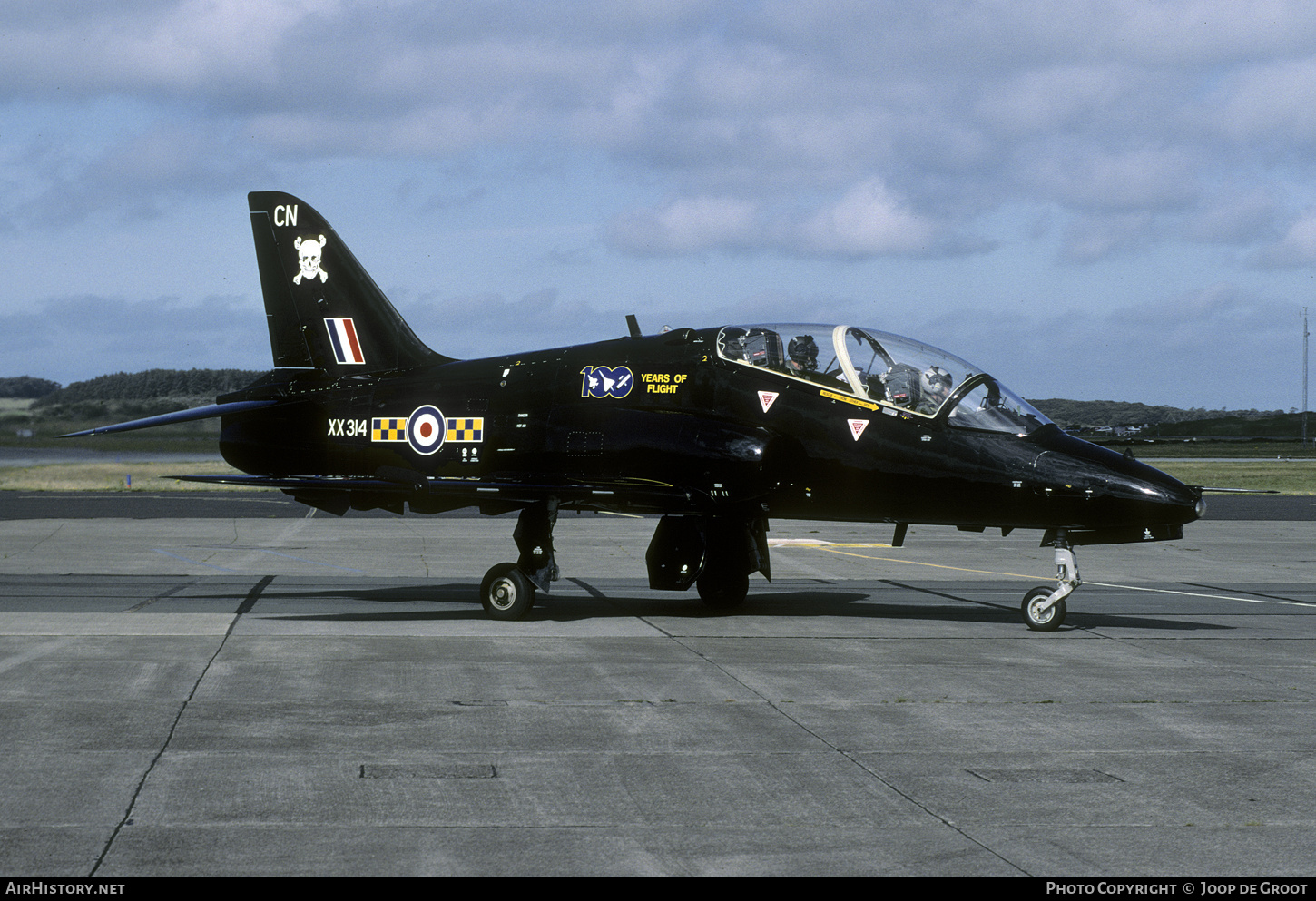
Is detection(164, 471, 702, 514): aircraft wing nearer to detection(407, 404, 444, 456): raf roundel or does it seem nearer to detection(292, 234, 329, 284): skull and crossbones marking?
detection(407, 404, 444, 456): raf roundel

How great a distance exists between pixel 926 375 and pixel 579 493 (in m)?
4.74

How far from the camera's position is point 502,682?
11.8 metres

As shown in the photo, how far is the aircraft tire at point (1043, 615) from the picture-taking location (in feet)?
51.3

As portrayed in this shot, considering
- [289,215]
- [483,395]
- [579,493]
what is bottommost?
[579,493]

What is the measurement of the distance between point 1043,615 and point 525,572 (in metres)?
6.68

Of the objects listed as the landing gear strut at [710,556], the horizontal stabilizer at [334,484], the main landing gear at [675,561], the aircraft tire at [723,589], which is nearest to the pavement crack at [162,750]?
the horizontal stabilizer at [334,484]

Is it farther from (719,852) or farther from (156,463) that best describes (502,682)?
(156,463)

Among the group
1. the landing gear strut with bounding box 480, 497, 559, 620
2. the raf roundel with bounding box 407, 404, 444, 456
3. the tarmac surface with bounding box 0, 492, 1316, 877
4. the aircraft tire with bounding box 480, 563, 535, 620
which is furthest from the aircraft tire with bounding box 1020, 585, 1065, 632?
the raf roundel with bounding box 407, 404, 444, 456

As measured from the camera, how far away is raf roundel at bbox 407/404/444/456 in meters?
18.4

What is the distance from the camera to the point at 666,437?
16953 mm

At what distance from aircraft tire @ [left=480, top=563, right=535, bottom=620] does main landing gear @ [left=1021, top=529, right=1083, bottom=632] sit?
638 cm

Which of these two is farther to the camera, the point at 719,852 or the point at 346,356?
the point at 346,356

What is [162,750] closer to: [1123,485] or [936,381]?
[936,381]
